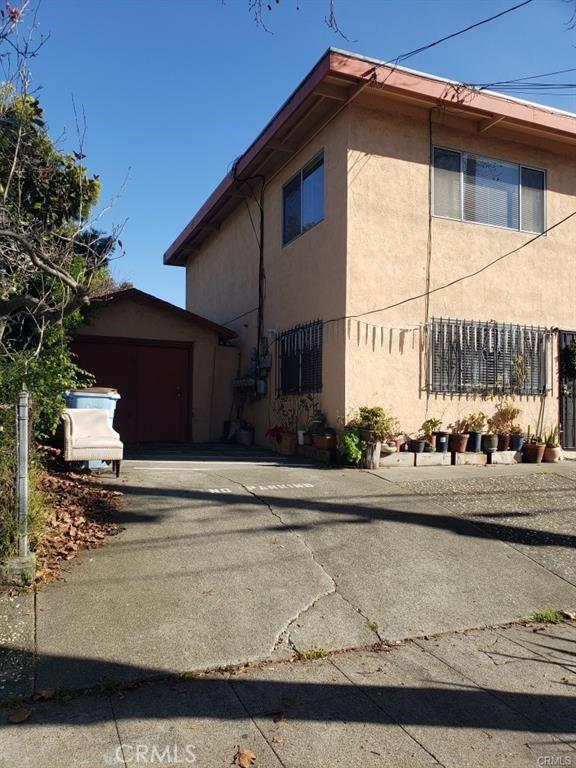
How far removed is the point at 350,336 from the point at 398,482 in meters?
2.68

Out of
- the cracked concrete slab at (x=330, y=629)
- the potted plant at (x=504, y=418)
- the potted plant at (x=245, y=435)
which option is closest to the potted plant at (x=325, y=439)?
the potted plant at (x=504, y=418)

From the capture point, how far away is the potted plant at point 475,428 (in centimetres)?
1034

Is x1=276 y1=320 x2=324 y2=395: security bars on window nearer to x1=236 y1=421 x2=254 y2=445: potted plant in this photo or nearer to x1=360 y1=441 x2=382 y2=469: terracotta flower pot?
x1=236 y1=421 x2=254 y2=445: potted plant

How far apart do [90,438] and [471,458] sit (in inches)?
245

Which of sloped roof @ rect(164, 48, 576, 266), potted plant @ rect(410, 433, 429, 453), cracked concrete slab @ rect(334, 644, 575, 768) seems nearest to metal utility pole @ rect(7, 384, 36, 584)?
cracked concrete slab @ rect(334, 644, 575, 768)

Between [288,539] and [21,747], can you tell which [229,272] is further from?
[21,747]

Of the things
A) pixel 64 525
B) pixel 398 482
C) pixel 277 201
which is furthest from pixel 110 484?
pixel 277 201

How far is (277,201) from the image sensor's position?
42.5 ft

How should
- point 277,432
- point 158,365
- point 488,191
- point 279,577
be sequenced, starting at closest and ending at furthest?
point 279,577, point 488,191, point 277,432, point 158,365

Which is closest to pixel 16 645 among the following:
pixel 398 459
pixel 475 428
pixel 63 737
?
pixel 63 737

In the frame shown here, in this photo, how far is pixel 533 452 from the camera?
1058cm

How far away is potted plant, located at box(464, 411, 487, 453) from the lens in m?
10.3

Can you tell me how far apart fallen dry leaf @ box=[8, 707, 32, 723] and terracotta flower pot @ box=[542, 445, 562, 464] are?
9.66 m

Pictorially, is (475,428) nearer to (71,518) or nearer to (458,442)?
(458,442)
